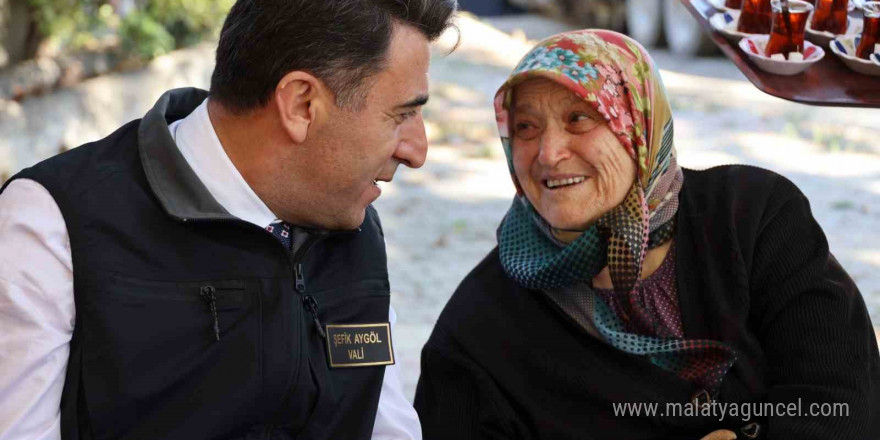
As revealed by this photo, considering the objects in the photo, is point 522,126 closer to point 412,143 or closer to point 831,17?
point 412,143

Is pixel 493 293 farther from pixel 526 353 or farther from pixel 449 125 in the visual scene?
pixel 449 125

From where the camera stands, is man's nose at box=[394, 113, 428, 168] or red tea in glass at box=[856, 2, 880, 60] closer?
man's nose at box=[394, 113, 428, 168]

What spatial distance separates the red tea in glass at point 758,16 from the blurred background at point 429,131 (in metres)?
2.13

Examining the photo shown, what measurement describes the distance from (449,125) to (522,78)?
5.74 m

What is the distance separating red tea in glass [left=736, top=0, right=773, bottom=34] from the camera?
2.63 meters

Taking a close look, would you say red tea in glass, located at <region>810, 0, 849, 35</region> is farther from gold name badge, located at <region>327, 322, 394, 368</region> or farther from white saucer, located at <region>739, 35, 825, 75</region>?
gold name badge, located at <region>327, 322, 394, 368</region>

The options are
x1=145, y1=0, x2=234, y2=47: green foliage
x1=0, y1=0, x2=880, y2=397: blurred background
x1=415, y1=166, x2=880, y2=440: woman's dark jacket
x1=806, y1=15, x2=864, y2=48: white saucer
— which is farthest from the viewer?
x1=145, y1=0, x2=234, y2=47: green foliage

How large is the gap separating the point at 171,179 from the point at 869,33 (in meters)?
1.54

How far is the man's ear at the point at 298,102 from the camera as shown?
203cm

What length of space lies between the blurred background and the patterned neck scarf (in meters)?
1.91

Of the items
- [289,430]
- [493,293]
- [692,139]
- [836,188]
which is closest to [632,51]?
[493,293]

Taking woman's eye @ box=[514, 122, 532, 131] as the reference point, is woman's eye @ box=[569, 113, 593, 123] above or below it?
above

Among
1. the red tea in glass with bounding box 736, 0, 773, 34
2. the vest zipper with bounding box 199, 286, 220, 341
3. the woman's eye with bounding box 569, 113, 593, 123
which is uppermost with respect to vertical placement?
the red tea in glass with bounding box 736, 0, 773, 34

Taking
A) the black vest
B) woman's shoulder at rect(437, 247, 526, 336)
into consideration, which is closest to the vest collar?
the black vest
